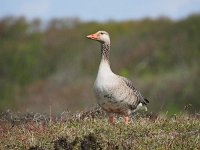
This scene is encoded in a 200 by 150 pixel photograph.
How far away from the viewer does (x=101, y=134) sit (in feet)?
35.2

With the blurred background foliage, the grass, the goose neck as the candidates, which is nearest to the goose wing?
the goose neck

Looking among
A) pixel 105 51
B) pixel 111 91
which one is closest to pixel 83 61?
pixel 105 51

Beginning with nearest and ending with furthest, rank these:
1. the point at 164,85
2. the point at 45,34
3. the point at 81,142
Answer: the point at 81,142 < the point at 164,85 < the point at 45,34

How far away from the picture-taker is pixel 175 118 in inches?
477

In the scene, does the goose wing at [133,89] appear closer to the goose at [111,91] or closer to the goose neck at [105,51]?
the goose at [111,91]

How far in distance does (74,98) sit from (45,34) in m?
16.6

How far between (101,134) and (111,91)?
147cm

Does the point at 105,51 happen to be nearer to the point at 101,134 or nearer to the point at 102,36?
the point at 102,36

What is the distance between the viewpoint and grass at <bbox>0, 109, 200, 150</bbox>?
33.8 feet

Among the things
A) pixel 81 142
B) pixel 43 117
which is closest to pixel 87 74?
pixel 43 117

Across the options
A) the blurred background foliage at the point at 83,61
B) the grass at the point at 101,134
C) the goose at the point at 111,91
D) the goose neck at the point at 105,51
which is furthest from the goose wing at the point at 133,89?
the blurred background foliage at the point at 83,61

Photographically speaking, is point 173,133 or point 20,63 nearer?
point 173,133

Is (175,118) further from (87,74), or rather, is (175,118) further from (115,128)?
(87,74)

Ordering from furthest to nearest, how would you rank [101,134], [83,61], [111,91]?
1. [83,61]
2. [111,91]
3. [101,134]
